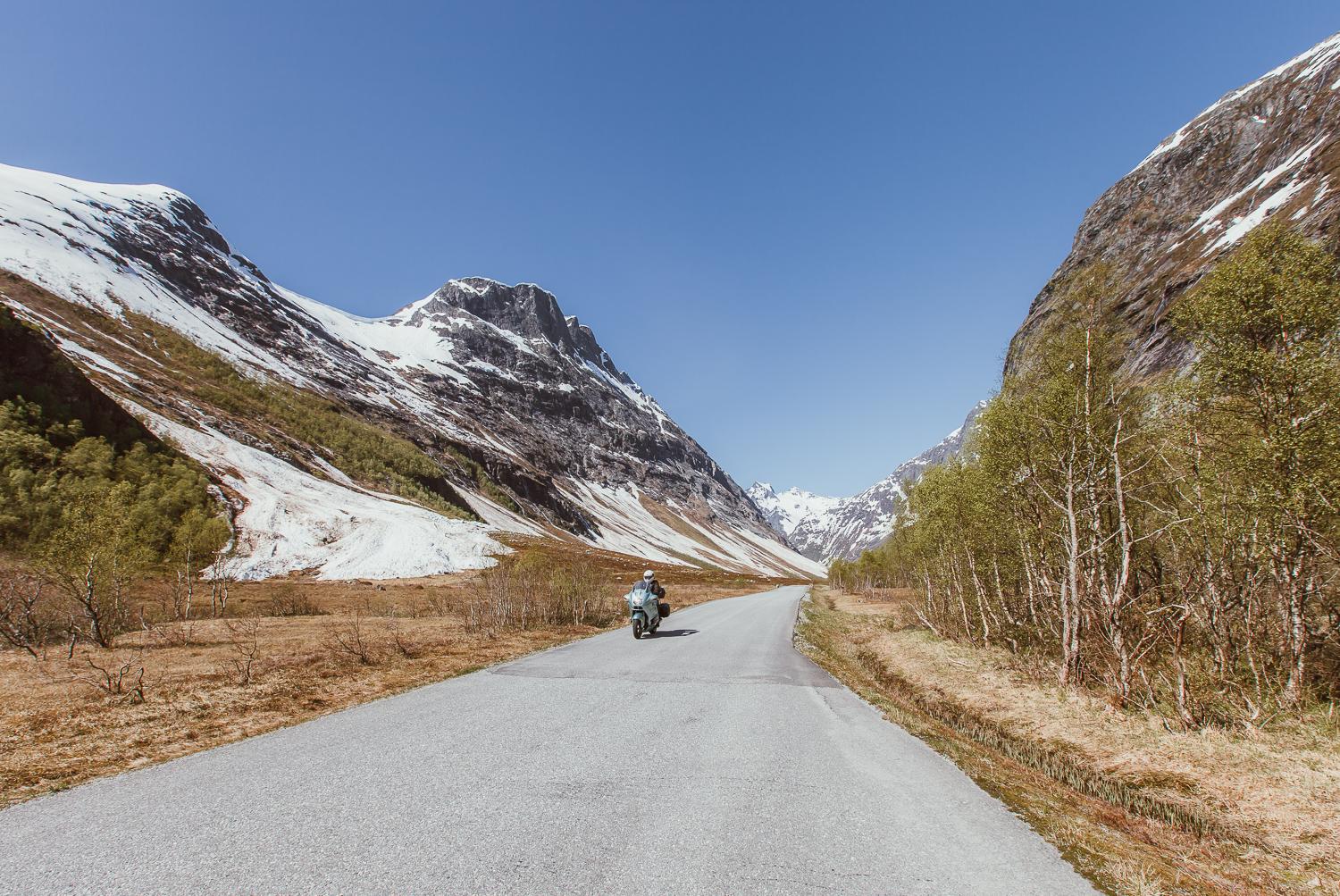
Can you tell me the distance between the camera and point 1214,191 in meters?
106

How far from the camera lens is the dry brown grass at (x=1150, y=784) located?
17.4 feet

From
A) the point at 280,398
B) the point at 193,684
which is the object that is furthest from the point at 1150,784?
the point at 280,398

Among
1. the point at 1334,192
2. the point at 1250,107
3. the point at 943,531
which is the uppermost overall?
the point at 1250,107

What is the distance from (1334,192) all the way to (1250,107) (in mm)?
73843

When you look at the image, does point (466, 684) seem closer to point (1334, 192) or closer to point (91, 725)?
point (91, 725)

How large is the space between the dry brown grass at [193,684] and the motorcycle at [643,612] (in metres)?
2.32

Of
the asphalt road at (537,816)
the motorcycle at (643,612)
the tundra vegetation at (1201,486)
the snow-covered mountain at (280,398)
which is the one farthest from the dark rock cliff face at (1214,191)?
the snow-covered mountain at (280,398)

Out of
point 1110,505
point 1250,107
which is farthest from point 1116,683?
point 1250,107

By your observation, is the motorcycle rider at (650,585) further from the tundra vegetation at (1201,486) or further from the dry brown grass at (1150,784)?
the tundra vegetation at (1201,486)

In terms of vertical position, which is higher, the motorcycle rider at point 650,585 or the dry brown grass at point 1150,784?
the motorcycle rider at point 650,585

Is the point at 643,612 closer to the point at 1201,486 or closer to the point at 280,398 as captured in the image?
the point at 1201,486

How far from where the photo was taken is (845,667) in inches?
631

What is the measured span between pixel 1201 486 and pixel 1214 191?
14351 cm

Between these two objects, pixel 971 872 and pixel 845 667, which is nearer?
pixel 971 872
